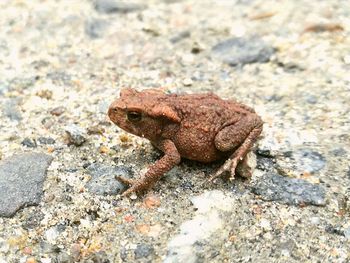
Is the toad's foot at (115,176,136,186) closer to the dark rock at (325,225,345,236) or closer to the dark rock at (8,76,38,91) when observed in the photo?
the dark rock at (325,225,345,236)

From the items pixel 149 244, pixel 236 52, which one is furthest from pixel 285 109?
pixel 149 244

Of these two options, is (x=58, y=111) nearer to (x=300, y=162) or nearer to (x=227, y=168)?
(x=227, y=168)

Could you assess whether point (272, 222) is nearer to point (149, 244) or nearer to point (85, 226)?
point (149, 244)

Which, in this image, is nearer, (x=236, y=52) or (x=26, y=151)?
(x=26, y=151)

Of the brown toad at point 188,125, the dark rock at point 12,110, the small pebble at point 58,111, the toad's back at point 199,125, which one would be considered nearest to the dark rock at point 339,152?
the brown toad at point 188,125

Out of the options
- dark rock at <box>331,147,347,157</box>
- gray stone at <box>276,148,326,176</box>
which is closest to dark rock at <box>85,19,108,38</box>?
gray stone at <box>276,148,326,176</box>

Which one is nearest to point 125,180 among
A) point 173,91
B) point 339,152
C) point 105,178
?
point 105,178

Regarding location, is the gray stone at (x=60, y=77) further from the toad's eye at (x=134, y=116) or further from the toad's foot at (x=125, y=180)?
the toad's foot at (x=125, y=180)
